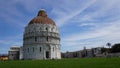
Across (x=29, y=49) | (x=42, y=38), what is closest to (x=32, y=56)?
(x=29, y=49)

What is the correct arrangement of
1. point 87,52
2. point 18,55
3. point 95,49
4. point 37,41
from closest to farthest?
point 37,41 → point 18,55 → point 95,49 → point 87,52

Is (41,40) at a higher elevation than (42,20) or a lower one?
lower

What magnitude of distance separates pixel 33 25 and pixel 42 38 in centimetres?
561

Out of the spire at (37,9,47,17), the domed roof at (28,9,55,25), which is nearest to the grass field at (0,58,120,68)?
the domed roof at (28,9,55,25)

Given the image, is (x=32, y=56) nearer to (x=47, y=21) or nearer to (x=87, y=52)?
(x=47, y=21)

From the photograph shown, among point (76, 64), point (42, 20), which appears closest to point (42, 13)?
point (42, 20)

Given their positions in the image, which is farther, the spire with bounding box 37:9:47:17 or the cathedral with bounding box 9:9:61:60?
the spire with bounding box 37:9:47:17

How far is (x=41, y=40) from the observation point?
217 feet

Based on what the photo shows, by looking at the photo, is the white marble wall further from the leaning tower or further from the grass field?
the grass field

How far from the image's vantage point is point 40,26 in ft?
221

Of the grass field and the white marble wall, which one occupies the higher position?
the white marble wall

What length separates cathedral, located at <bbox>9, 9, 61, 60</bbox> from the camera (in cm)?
6631

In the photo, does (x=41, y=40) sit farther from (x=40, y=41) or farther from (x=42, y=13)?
(x=42, y=13)

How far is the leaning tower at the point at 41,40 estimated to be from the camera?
66.3 metres
